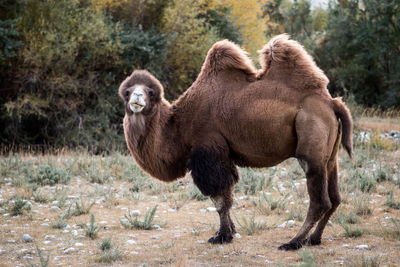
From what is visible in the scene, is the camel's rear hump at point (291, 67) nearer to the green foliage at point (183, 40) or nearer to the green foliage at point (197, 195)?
the green foliage at point (197, 195)

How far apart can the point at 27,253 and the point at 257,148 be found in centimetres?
287

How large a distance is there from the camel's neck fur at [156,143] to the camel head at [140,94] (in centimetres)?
7

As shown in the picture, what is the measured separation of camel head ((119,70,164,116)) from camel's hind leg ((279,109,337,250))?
5.85 ft

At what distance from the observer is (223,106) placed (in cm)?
585

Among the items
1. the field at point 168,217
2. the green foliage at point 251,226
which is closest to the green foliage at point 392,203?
the field at point 168,217

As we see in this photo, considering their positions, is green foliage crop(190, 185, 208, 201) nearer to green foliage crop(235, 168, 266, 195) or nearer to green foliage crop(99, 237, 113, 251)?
green foliage crop(235, 168, 266, 195)

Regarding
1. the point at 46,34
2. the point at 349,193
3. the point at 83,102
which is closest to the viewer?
the point at 349,193

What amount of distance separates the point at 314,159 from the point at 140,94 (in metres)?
2.12

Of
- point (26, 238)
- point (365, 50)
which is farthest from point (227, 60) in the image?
point (365, 50)

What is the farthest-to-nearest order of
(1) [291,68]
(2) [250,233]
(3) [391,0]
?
(3) [391,0]
(2) [250,233]
(1) [291,68]

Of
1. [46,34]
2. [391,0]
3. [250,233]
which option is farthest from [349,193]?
[391,0]

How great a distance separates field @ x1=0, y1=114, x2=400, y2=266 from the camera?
5281 mm

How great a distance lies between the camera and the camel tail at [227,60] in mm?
5973

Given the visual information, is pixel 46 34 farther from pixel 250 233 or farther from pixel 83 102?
pixel 250 233
